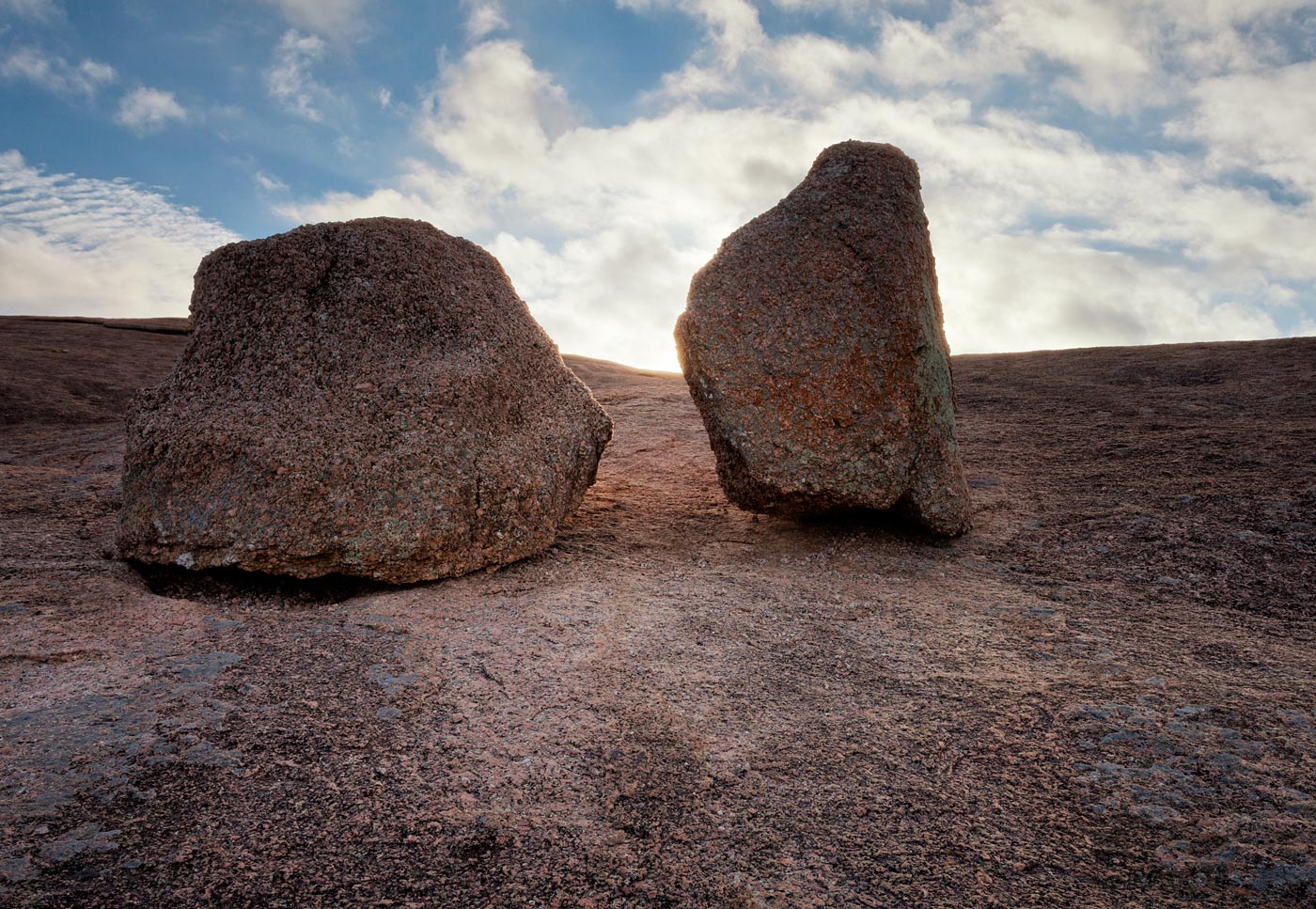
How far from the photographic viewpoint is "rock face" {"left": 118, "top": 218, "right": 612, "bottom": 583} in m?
4.17

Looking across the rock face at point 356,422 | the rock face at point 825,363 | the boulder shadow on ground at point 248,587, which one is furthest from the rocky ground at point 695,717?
the rock face at point 825,363

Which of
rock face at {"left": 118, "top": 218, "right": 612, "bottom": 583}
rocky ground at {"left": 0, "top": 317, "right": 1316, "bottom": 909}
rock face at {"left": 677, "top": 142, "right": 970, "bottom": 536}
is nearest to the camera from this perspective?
rocky ground at {"left": 0, "top": 317, "right": 1316, "bottom": 909}

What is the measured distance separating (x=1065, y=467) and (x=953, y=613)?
337cm

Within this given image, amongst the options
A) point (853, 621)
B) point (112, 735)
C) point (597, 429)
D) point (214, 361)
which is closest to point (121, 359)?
point (214, 361)

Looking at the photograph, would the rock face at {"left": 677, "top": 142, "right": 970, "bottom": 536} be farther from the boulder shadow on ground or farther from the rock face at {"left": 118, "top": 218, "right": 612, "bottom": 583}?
the boulder shadow on ground

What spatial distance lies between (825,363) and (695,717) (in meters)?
2.62

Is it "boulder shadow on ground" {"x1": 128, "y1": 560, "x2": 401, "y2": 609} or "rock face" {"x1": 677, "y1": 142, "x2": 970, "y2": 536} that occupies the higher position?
"rock face" {"x1": 677, "y1": 142, "x2": 970, "y2": 536}

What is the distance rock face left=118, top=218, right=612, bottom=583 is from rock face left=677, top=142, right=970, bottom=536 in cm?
105

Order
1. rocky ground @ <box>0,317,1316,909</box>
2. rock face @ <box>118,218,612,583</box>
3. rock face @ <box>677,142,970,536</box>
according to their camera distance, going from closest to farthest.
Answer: rocky ground @ <box>0,317,1316,909</box>, rock face @ <box>118,218,612,583</box>, rock face @ <box>677,142,970,536</box>

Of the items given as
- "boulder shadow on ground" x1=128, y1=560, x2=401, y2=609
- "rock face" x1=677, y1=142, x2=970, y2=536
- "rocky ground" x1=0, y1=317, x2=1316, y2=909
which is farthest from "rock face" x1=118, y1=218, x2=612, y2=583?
"rock face" x1=677, y1=142, x2=970, y2=536

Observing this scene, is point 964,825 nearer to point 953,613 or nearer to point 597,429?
point 953,613

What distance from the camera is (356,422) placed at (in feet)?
14.4

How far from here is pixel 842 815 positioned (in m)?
2.36

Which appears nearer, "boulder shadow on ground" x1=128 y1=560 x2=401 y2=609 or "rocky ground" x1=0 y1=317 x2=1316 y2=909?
"rocky ground" x1=0 y1=317 x2=1316 y2=909
